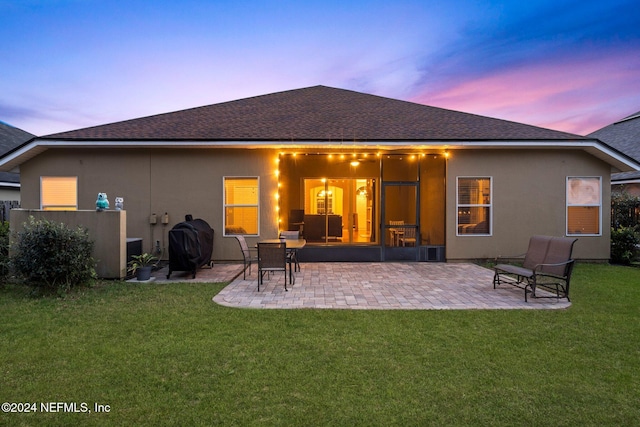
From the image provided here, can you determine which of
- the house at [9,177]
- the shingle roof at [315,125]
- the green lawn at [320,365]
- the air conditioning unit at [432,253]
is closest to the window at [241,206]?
the shingle roof at [315,125]

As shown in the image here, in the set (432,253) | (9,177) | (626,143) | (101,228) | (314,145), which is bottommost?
(432,253)

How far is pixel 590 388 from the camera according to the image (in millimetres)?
2791

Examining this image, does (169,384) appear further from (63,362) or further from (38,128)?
(38,128)

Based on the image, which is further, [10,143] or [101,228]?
[10,143]

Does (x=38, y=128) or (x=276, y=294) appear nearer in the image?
(x=276, y=294)

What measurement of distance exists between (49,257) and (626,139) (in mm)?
21630

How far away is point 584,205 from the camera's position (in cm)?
968

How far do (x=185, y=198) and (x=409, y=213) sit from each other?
6.56m

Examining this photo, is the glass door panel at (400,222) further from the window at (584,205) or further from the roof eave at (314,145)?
the window at (584,205)

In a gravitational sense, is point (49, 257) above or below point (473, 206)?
below

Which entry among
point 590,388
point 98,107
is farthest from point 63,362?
point 98,107

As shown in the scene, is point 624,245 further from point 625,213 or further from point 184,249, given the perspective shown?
point 184,249

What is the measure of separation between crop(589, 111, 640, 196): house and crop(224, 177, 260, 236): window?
37.1 feet

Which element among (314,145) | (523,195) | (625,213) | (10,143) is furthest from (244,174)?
(10,143)
